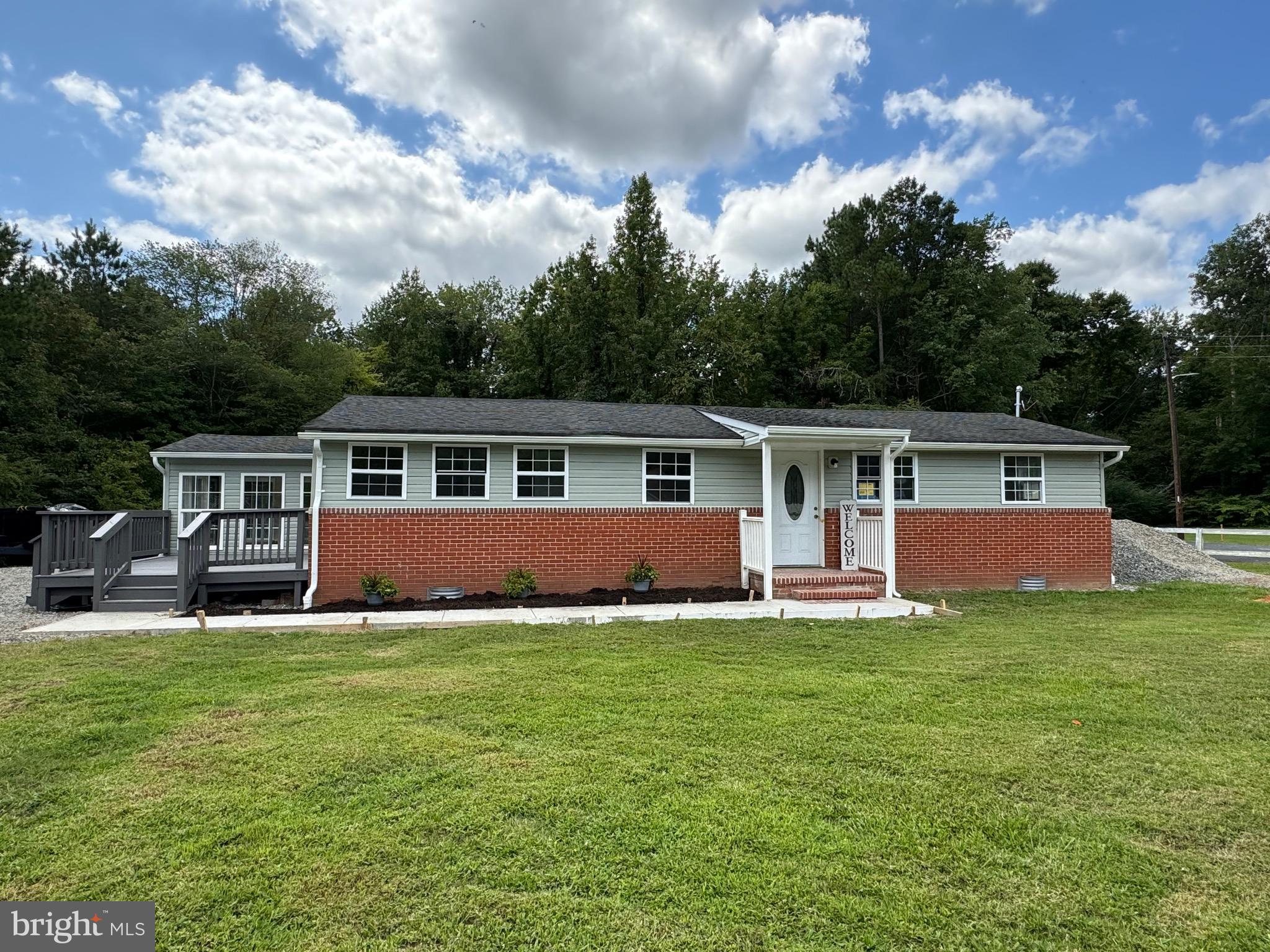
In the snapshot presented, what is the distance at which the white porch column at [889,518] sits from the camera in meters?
11.0

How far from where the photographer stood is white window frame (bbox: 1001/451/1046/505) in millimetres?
12797

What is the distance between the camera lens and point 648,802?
3250 mm

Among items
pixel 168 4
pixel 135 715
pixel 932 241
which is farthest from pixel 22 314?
pixel 932 241

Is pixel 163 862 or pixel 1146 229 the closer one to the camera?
pixel 163 862

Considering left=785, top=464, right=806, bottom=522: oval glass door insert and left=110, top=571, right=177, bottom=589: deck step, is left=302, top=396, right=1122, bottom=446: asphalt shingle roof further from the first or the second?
left=110, top=571, right=177, bottom=589: deck step

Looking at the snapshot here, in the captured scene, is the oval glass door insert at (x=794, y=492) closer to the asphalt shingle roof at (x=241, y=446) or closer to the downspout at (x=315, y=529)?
the downspout at (x=315, y=529)

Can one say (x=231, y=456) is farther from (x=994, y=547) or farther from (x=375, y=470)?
(x=994, y=547)

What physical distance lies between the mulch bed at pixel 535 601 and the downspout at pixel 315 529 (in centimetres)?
31

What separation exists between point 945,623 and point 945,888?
6935mm

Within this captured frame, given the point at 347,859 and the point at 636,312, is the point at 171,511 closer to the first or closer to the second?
the point at 347,859

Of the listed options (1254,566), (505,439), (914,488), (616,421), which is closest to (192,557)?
(505,439)

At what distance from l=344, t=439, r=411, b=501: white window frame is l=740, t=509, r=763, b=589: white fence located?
5985 millimetres

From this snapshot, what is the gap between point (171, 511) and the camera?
13445 mm

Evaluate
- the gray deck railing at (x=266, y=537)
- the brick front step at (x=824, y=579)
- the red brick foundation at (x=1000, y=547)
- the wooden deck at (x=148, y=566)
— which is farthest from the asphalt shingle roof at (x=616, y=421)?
the brick front step at (x=824, y=579)
